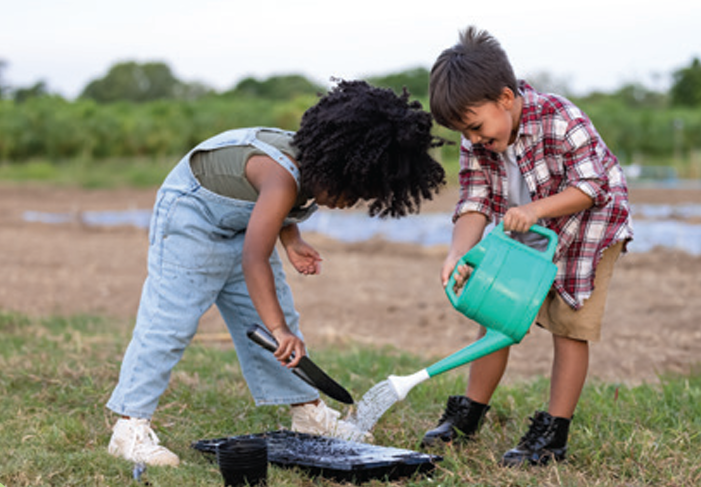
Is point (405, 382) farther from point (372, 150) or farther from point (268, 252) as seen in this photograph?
point (372, 150)

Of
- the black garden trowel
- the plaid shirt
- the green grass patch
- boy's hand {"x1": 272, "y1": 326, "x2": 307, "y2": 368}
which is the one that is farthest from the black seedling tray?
the green grass patch

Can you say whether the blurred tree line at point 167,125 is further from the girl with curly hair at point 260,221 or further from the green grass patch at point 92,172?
the girl with curly hair at point 260,221

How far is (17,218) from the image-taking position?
1149 cm

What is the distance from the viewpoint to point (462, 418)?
2.87 meters

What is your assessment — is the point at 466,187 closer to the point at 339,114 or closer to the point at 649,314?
the point at 339,114

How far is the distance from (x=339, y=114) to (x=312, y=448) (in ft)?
3.08

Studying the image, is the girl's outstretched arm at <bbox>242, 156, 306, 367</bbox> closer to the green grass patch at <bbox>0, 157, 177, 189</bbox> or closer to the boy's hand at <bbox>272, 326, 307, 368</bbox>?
the boy's hand at <bbox>272, 326, 307, 368</bbox>

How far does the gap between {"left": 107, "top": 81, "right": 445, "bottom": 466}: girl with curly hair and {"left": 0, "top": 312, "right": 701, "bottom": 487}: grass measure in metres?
0.17

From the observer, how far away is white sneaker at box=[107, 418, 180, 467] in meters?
2.61

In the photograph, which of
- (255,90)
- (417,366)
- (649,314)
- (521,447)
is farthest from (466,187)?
(255,90)

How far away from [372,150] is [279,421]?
1096 millimetres

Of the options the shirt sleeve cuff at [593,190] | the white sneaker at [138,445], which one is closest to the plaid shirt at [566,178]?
the shirt sleeve cuff at [593,190]

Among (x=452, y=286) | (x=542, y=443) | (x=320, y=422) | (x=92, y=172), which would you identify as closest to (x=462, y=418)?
(x=542, y=443)

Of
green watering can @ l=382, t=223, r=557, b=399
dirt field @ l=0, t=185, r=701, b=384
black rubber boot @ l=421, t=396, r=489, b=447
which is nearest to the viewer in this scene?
green watering can @ l=382, t=223, r=557, b=399
